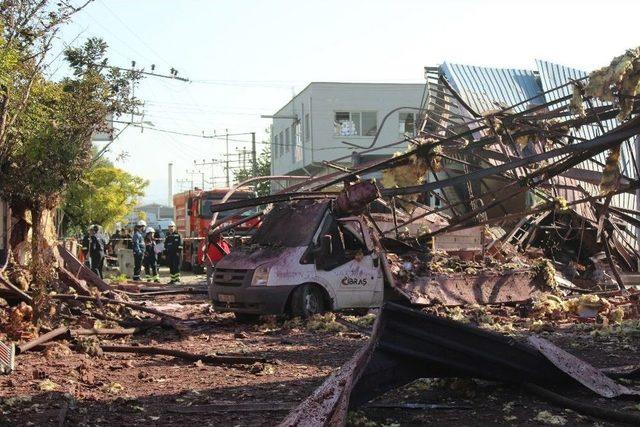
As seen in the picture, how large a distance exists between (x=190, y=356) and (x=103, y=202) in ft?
109

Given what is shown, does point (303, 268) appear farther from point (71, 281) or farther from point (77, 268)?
point (77, 268)

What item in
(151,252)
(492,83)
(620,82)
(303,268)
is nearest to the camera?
(620,82)

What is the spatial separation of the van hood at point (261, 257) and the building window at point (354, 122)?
3265cm

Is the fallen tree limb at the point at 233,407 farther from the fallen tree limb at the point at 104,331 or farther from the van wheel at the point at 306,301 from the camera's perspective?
the van wheel at the point at 306,301

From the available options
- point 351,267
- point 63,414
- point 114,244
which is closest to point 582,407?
point 63,414

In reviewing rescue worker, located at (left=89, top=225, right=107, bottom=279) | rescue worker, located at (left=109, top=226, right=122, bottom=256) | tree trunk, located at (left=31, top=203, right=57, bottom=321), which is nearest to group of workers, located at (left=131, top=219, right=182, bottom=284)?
rescue worker, located at (left=89, top=225, right=107, bottom=279)

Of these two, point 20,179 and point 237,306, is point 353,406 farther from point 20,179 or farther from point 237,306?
point 20,179

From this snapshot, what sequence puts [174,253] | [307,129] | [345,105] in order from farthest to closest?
1. [307,129]
2. [345,105]
3. [174,253]

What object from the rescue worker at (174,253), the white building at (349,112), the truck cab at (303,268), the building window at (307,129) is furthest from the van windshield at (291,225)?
the building window at (307,129)

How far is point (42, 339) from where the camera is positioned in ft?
Result: 33.4

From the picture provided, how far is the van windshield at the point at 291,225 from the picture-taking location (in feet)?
45.5

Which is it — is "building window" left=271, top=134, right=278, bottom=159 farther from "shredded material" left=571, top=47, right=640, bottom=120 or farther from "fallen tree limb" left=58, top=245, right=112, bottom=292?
"shredded material" left=571, top=47, right=640, bottom=120

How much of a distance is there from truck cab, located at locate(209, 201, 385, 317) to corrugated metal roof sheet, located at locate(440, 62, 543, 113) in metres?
12.7

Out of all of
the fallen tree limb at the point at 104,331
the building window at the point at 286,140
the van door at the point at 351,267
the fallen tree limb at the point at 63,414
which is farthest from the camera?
the building window at the point at 286,140
